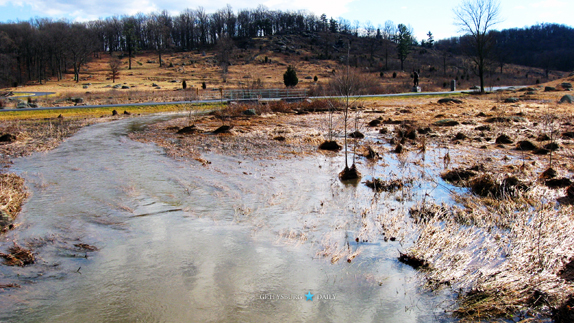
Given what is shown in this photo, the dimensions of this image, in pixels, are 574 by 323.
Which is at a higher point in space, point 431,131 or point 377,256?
Answer: point 431,131

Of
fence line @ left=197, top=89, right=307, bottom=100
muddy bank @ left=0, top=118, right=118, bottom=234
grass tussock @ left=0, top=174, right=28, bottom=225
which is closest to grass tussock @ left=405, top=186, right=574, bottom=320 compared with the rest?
muddy bank @ left=0, top=118, right=118, bottom=234

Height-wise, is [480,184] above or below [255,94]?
below

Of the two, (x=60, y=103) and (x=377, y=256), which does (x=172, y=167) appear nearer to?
(x=377, y=256)

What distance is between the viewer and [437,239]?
22.5ft

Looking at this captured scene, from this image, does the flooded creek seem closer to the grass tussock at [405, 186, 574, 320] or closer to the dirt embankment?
the grass tussock at [405, 186, 574, 320]

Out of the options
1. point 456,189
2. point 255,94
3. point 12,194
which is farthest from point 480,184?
point 255,94

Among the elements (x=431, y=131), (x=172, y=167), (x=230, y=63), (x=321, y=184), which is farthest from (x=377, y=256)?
(x=230, y=63)

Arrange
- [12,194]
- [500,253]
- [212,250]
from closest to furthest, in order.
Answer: [500,253]
[212,250]
[12,194]

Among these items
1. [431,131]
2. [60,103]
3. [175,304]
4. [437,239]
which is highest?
[60,103]

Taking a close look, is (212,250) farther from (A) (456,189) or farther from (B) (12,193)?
(A) (456,189)

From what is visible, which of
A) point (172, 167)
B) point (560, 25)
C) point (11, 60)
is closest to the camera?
point (172, 167)

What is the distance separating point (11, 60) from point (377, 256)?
284ft

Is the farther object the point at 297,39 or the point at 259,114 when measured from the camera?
the point at 297,39

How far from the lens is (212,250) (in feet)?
23.6
